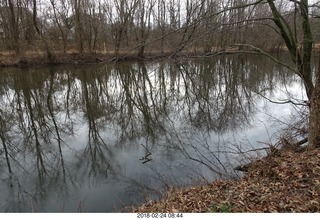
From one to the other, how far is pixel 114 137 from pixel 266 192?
638 cm

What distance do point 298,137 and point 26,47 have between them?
1171 inches

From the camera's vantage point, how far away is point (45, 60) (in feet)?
96.2

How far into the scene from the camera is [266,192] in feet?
14.8

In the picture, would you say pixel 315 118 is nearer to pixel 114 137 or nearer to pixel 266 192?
pixel 266 192

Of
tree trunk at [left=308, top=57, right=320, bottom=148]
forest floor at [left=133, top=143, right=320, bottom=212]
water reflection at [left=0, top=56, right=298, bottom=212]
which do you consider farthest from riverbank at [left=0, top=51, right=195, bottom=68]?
forest floor at [left=133, top=143, right=320, bottom=212]

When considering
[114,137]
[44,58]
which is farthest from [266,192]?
[44,58]

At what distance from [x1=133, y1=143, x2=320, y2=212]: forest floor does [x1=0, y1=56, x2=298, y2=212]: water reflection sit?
1.30 m

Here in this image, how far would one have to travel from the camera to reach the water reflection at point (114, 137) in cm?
665

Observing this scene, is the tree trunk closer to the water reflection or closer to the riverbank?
the water reflection

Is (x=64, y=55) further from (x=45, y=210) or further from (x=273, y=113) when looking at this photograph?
(x=45, y=210)

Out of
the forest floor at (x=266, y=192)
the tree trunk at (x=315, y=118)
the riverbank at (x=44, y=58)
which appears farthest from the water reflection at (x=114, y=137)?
the riverbank at (x=44, y=58)

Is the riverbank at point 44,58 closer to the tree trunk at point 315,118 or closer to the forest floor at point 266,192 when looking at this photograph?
the tree trunk at point 315,118

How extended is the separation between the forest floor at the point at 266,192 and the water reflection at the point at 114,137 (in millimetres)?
1296

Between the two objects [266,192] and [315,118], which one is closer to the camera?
[266,192]
